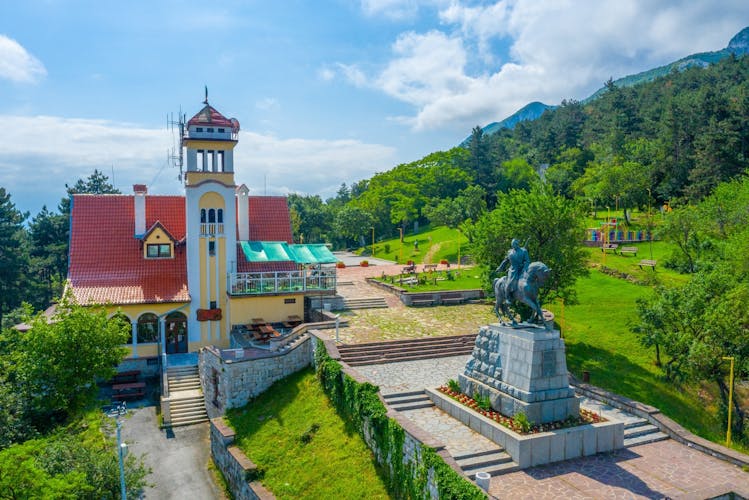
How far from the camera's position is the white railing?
31.1 m

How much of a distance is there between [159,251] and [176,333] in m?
4.96

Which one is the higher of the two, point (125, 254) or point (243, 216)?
point (243, 216)

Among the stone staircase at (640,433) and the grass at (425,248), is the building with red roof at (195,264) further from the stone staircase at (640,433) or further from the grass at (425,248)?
the grass at (425,248)

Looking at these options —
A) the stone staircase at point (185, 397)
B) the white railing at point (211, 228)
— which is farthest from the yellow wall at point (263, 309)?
the white railing at point (211, 228)

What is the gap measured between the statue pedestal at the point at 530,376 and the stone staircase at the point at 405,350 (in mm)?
5974

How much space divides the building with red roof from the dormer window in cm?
5

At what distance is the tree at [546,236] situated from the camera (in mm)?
25547

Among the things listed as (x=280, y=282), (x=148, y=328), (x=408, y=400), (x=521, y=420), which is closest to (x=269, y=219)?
(x=280, y=282)

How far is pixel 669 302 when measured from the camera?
2288 cm

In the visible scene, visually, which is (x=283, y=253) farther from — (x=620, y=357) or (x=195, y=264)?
(x=620, y=357)

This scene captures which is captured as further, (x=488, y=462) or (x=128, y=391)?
(x=128, y=391)

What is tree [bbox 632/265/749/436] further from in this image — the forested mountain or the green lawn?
the forested mountain

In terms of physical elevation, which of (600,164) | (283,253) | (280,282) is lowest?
(280,282)

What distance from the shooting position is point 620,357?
25938 millimetres
